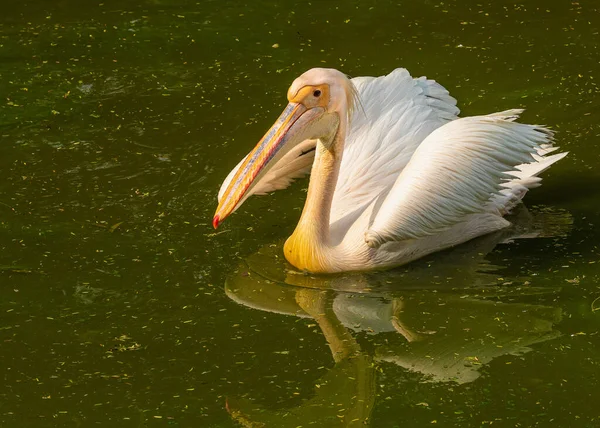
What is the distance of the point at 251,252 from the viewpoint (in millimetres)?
5273

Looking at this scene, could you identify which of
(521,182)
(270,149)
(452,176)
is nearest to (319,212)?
(270,149)

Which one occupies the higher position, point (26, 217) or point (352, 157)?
point (352, 157)

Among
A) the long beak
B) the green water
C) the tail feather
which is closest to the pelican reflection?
the green water

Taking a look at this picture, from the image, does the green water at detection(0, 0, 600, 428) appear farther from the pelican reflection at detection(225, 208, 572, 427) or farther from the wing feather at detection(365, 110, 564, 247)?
the wing feather at detection(365, 110, 564, 247)

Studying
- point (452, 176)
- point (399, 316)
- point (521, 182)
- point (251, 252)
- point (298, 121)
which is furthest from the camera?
point (521, 182)

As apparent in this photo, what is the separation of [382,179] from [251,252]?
2.16 feet

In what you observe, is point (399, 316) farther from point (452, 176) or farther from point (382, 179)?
point (382, 179)

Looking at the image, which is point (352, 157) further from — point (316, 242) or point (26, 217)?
point (26, 217)

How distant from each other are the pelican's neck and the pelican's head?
0.29 feet

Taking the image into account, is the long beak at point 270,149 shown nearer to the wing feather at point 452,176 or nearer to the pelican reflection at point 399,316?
the pelican reflection at point 399,316

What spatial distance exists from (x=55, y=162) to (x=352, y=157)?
5.44 ft

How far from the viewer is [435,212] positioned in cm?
498

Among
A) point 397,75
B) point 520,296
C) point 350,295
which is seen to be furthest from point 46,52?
point 520,296

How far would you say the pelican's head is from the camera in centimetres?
489
